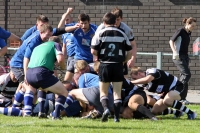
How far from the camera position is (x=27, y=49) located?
11.2m

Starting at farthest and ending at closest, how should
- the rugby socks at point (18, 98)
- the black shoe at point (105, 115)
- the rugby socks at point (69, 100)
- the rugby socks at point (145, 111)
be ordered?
1. the rugby socks at point (18, 98)
2. the rugby socks at point (69, 100)
3. the rugby socks at point (145, 111)
4. the black shoe at point (105, 115)

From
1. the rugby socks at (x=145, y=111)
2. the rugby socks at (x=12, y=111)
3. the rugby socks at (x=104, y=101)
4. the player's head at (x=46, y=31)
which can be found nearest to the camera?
the rugby socks at (x=104, y=101)

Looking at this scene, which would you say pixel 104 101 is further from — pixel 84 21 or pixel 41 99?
pixel 84 21

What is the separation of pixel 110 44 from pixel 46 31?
1.19 meters

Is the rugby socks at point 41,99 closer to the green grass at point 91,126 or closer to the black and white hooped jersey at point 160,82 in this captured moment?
the green grass at point 91,126

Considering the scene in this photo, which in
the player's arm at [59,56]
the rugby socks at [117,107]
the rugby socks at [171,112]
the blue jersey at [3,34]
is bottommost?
the rugby socks at [171,112]

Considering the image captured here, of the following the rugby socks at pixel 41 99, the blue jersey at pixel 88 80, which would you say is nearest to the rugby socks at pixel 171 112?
the blue jersey at pixel 88 80

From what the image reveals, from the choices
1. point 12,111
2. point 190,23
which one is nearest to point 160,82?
point 12,111

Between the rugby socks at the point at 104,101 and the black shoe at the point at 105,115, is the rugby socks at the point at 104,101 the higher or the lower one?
the higher one

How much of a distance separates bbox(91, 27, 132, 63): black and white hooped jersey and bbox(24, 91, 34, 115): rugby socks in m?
1.41

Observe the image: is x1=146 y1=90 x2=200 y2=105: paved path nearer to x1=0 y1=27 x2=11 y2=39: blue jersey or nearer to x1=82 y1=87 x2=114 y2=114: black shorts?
x1=82 y1=87 x2=114 y2=114: black shorts

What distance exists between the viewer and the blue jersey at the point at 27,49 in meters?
11.2

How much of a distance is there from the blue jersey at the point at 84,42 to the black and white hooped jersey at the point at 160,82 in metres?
1.88

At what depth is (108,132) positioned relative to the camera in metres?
8.72
